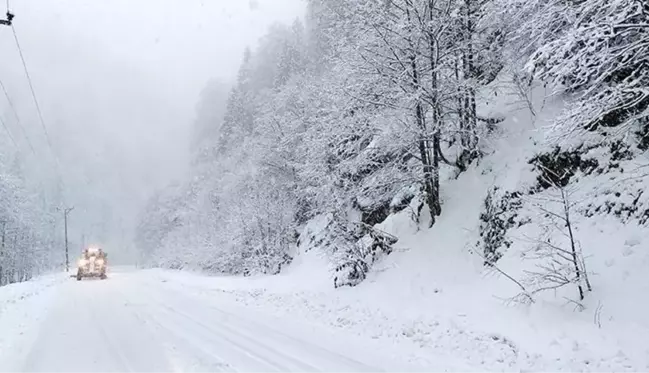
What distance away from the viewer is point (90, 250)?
119 ft

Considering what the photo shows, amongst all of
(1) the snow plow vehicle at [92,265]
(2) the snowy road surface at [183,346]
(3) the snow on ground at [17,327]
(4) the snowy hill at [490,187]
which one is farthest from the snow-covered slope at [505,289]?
(1) the snow plow vehicle at [92,265]

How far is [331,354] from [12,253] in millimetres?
57558

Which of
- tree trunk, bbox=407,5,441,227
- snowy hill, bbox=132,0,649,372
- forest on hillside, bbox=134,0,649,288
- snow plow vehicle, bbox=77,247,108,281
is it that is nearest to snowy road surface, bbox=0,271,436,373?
snowy hill, bbox=132,0,649,372

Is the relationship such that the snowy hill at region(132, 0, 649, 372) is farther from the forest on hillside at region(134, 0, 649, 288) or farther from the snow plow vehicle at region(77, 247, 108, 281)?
the snow plow vehicle at region(77, 247, 108, 281)

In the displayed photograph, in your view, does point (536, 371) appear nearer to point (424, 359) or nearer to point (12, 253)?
point (424, 359)

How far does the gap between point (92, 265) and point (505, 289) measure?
112ft

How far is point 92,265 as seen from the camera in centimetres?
3569

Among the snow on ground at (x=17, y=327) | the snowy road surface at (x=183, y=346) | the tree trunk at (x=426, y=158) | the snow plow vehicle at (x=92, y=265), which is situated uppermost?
the tree trunk at (x=426, y=158)

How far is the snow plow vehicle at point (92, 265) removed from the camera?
3525 centimetres

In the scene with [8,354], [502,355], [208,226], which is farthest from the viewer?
[208,226]

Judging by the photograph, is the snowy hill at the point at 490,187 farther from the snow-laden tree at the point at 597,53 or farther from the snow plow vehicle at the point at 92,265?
the snow plow vehicle at the point at 92,265

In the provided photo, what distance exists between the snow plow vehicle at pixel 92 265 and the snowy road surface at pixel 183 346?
2360 centimetres

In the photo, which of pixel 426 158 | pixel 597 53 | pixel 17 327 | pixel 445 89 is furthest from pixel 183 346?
pixel 445 89

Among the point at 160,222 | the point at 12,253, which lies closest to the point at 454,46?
the point at 12,253
